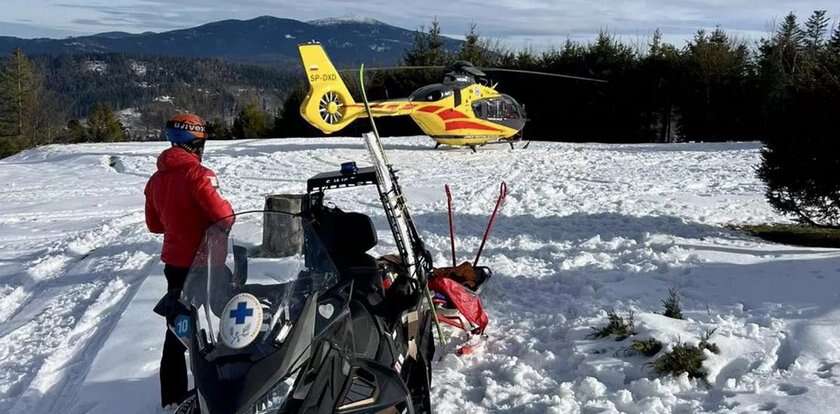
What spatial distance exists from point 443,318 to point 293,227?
94.0 inches

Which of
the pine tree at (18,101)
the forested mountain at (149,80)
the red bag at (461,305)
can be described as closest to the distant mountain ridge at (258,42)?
the forested mountain at (149,80)

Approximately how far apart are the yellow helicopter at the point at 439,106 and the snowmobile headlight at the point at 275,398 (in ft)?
44.8

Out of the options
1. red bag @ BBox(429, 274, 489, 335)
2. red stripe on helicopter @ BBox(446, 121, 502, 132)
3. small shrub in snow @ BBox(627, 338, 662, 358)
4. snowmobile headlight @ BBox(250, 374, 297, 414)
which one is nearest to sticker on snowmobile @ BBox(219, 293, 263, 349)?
snowmobile headlight @ BBox(250, 374, 297, 414)

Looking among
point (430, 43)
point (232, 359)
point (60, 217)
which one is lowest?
point (60, 217)

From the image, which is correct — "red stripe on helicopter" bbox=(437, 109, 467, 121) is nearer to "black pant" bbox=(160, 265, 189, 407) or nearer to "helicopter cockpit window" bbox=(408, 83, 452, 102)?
"helicopter cockpit window" bbox=(408, 83, 452, 102)

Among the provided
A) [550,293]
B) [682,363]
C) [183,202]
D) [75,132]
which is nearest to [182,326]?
[183,202]

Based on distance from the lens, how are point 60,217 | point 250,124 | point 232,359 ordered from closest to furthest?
point 232,359 < point 60,217 < point 250,124

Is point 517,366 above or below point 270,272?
below

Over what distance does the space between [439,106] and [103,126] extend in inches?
1482

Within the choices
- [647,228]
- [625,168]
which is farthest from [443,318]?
[625,168]

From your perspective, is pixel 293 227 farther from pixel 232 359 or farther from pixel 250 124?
pixel 250 124

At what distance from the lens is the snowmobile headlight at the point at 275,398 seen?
9.26 feet

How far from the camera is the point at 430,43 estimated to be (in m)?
35.9

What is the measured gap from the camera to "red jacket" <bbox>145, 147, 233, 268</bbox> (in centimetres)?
428
